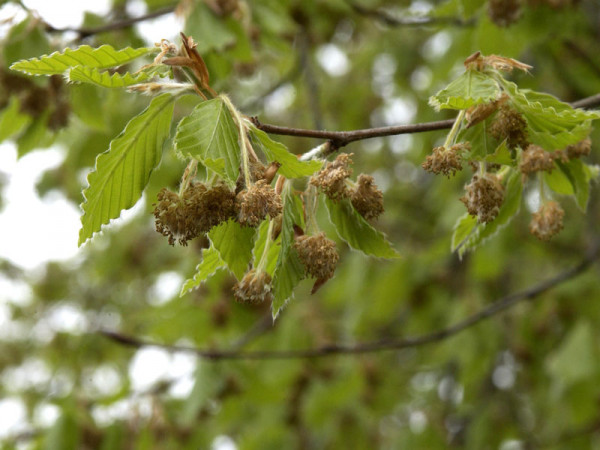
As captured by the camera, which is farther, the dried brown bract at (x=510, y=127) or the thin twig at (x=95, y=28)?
the thin twig at (x=95, y=28)

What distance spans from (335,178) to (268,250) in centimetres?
25

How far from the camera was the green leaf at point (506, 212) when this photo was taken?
2.04 meters

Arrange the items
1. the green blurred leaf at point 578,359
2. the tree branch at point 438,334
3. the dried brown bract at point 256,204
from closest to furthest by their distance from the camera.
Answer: the dried brown bract at point 256,204 < the tree branch at point 438,334 < the green blurred leaf at point 578,359

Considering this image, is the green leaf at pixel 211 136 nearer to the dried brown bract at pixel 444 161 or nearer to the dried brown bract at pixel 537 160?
the dried brown bract at pixel 444 161

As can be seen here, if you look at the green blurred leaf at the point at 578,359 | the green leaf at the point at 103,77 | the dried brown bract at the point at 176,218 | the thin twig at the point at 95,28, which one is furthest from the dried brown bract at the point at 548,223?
the green blurred leaf at the point at 578,359

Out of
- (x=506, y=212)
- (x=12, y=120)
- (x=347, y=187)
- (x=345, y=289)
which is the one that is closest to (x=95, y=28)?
(x=12, y=120)

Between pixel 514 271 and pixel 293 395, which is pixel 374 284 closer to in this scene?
pixel 293 395

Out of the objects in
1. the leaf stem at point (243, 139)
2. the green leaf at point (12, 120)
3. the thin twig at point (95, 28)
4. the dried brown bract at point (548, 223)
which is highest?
the leaf stem at point (243, 139)

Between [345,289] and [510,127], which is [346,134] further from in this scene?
[345,289]

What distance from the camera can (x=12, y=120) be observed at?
10.7ft

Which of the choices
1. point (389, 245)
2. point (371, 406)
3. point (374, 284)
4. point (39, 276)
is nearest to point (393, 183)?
point (374, 284)

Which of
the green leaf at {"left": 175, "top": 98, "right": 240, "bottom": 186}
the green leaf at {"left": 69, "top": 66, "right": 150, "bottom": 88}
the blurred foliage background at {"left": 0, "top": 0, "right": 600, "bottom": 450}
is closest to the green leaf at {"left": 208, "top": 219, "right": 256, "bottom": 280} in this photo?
the green leaf at {"left": 175, "top": 98, "right": 240, "bottom": 186}

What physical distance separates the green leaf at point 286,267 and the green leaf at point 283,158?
70mm

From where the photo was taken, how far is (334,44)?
23.6 feet
